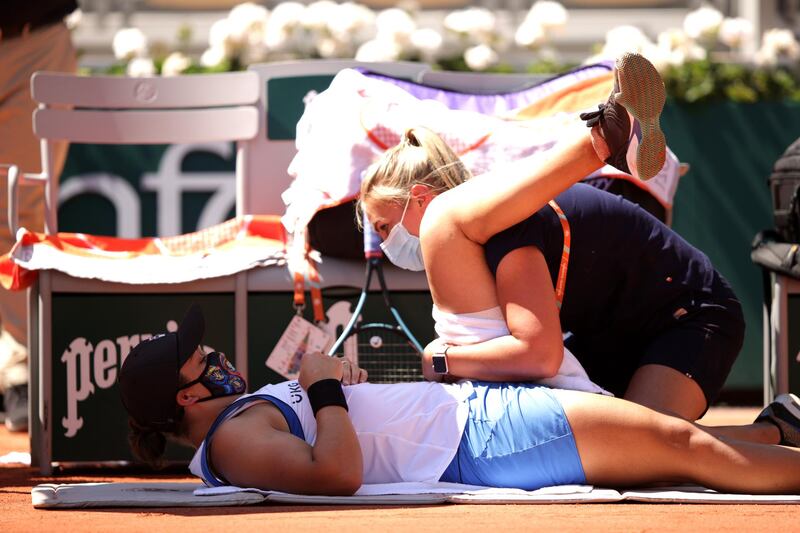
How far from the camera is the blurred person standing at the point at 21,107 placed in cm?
602

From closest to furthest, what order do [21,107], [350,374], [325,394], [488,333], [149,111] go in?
[325,394], [488,333], [350,374], [149,111], [21,107]

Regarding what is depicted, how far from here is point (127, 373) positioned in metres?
3.39

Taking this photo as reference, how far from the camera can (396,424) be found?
3383 mm

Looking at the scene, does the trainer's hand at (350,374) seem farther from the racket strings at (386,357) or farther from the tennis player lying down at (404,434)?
the racket strings at (386,357)

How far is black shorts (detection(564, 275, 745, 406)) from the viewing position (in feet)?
12.1

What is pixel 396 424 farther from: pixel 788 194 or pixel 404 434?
pixel 788 194

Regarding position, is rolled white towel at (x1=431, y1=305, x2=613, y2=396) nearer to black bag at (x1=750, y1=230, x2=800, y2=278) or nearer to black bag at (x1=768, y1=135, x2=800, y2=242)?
black bag at (x1=750, y1=230, x2=800, y2=278)

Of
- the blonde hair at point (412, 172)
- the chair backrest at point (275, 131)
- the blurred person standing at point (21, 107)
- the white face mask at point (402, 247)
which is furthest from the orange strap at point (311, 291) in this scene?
the blurred person standing at point (21, 107)

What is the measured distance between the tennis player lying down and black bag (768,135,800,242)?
1522mm

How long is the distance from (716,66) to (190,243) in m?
3.32

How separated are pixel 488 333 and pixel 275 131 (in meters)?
2.09

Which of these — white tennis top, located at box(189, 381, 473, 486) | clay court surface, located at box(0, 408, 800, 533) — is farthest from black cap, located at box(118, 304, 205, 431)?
clay court surface, located at box(0, 408, 800, 533)

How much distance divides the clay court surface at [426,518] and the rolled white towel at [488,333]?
0.36 meters

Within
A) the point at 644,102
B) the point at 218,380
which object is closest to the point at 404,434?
the point at 218,380
